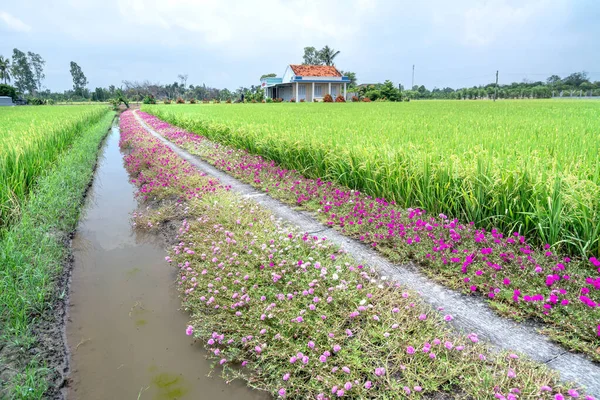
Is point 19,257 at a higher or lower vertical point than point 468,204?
lower

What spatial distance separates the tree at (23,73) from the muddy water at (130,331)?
9362 centimetres

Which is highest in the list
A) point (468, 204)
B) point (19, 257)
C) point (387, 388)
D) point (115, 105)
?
point (115, 105)

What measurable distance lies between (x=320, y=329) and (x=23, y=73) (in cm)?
9834

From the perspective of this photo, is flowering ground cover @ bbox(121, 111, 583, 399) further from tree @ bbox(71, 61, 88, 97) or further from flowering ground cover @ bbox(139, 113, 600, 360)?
tree @ bbox(71, 61, 88, 97)

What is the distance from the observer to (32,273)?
3.12 m

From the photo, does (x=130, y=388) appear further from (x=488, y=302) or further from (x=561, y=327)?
(x=561, y=327)

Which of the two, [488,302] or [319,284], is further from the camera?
[319,284]

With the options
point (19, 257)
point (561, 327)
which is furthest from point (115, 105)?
point (561, 327)

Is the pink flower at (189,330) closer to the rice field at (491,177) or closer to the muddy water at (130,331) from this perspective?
the muddy water at (130,331)

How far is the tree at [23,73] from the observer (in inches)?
2980

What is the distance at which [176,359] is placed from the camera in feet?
8.23

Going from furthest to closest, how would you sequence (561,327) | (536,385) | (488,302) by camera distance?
1. (488,302)
2. (561,327)
3. (536,385)

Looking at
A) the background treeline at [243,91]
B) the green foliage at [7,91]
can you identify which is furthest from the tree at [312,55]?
the green foliage at [7,91]

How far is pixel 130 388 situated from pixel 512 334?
2347mm
